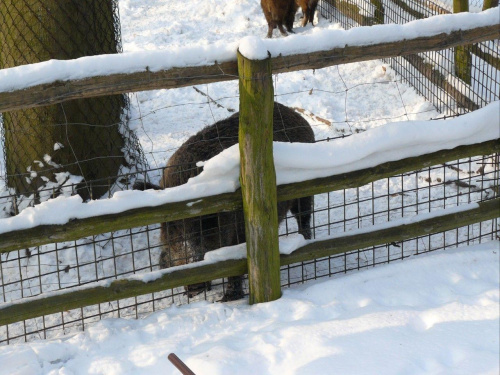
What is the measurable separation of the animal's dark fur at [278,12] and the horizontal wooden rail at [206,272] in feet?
24.1

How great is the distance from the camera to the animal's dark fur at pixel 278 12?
467 inches

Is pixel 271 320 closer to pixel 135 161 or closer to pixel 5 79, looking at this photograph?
pixel 5 79

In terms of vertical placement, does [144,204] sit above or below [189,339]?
above

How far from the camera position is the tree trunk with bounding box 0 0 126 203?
6266 mm

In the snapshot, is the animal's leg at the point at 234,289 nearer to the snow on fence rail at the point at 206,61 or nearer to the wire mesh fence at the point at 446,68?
the snow on fence rail at the point at 206,61

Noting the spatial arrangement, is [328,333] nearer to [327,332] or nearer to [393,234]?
[327,332]

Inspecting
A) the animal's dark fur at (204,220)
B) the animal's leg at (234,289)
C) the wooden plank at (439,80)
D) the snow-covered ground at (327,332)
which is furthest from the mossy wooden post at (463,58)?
the animal's leg at (234,289)

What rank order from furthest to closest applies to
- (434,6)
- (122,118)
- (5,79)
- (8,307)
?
(434,6)
(122,118)
(8,307)
(5,79)

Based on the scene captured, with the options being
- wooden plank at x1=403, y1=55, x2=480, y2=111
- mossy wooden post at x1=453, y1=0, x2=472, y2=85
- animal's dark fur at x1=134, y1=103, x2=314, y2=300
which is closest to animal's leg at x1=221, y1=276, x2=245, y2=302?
animal's dark fur at x1=134, y1=103, x2=314, y2=300

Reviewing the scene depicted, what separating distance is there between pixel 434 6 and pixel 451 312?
6373 millimetres

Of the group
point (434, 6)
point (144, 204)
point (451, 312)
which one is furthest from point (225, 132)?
point (434, 6)

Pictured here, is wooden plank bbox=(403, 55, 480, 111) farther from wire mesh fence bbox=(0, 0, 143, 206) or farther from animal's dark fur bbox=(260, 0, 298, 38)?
wire mesh fence bbox=(0, 0, 143, 206)

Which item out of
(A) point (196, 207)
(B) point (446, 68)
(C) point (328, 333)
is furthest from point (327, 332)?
(B) point (446, 68)

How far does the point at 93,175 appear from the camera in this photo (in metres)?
6.82
